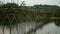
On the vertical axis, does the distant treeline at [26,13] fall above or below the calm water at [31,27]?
above

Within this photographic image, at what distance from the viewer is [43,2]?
178 inches

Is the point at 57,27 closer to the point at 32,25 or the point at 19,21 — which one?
the point at 32,25

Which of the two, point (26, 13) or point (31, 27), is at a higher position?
point (26, 13)

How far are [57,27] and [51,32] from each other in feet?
0.94

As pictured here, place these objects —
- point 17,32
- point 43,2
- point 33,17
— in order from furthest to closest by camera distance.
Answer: point 43,2 < point 33,17 < point 17,32

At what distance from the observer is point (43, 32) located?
374 centimetres

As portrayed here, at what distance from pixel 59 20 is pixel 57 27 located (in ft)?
0.54

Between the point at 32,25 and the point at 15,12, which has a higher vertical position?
the point at 15,12

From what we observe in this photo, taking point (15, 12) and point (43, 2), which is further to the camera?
point (43, 2)

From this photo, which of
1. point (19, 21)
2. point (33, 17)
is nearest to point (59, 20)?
point (33, 17)

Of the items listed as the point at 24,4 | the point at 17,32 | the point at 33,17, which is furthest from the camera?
the point at 24,4

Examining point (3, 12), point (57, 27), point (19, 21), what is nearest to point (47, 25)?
point (57, 27)

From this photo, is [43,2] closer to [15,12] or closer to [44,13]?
[44,13]

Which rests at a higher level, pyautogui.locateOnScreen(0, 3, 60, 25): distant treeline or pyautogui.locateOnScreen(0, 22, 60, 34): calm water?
pyautogui.locateOnScreen(0, 3, 60, 25): distant treeline
